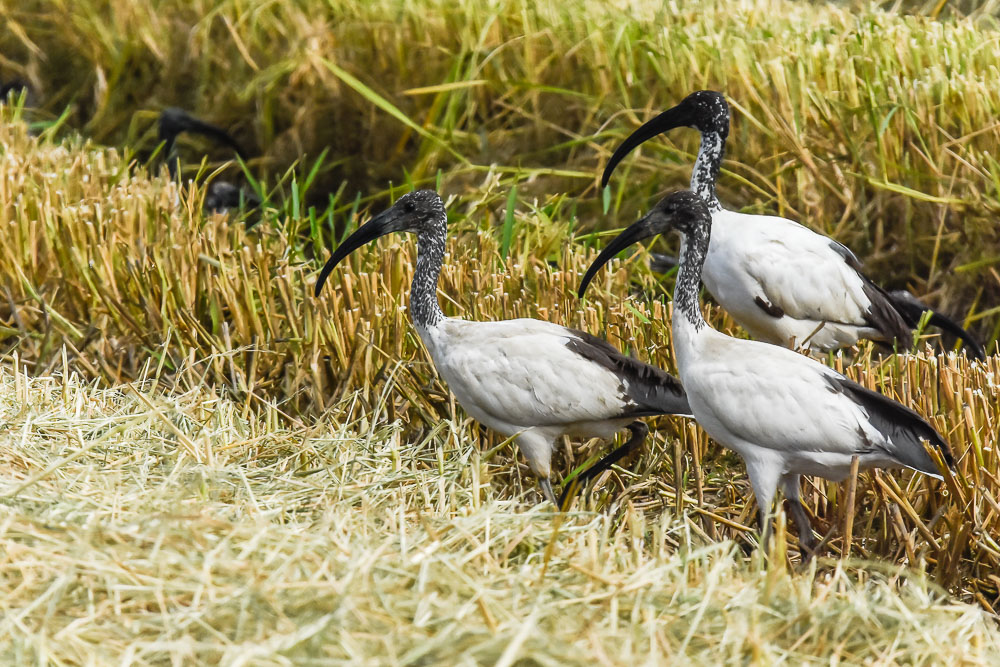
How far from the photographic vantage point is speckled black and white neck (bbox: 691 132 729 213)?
12.9 ft

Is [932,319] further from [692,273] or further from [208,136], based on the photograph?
[208,136]

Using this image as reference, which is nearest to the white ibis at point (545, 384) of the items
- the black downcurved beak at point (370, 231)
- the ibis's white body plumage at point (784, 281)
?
the black downcurved beak at point (370, 231)

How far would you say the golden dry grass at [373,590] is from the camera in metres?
2.03

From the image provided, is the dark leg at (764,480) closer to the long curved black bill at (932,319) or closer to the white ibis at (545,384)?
the white ibis at (545,384)

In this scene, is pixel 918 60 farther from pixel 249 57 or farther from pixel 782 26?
pixel 249 57

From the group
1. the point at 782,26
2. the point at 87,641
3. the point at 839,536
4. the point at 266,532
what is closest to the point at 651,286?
the point at 839,536

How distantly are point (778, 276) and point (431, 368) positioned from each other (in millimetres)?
1063

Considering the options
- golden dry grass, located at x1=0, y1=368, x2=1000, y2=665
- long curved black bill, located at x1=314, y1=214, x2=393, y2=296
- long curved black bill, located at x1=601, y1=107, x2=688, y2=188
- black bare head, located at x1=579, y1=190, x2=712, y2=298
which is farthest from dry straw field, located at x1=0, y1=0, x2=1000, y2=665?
black bare head, located at x1=579, y1=190, x2=712, y2=298

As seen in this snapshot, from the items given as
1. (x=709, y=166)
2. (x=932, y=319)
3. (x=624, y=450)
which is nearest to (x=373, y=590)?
(x=624, y=450)

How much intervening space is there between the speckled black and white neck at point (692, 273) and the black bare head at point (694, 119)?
2.68ft

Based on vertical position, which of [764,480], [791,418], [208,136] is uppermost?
[791,418]

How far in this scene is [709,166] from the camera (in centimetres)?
394

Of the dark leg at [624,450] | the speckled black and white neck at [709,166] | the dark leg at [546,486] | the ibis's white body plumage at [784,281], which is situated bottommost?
the dark leg at [546,486]

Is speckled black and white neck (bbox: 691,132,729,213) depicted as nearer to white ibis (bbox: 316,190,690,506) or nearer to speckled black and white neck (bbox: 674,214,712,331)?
speckled black and white neck (bbox: 674,214,712,331)
